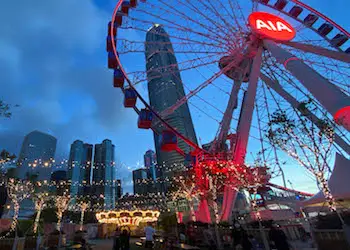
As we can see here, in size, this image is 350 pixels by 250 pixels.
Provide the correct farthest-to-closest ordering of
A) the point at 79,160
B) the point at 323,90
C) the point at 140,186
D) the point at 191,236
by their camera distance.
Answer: the point at 140,186 → the point at 79,160 → the point at 191,236 → the point at 323,90

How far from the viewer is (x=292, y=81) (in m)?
14.6

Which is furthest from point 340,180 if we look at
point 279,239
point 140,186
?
point 140,186

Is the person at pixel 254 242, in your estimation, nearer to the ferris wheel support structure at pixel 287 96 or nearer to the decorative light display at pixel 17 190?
the ferris wheel support structure at pixel 287 96

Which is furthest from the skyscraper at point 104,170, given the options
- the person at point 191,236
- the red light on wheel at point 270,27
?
the red light on wheel at point 270,27

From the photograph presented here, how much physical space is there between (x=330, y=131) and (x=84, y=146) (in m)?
60.2

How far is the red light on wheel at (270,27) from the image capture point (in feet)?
43.5

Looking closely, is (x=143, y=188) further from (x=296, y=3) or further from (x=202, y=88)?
(x=296, y=3)

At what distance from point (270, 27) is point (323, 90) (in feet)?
22.0

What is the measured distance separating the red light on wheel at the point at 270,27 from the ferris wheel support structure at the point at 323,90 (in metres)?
2.72

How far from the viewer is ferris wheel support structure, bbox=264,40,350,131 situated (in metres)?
7.80

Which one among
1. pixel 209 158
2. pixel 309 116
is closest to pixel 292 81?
pixel 309 116

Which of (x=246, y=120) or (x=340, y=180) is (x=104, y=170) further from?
(x=340, y=180)

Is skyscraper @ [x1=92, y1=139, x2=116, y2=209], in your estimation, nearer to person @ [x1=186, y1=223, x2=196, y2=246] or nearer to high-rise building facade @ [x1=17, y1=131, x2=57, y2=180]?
high-rise building facade @ [x1=17, y1=131, x2=57, y2=180]

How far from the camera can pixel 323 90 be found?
28.4 feet
